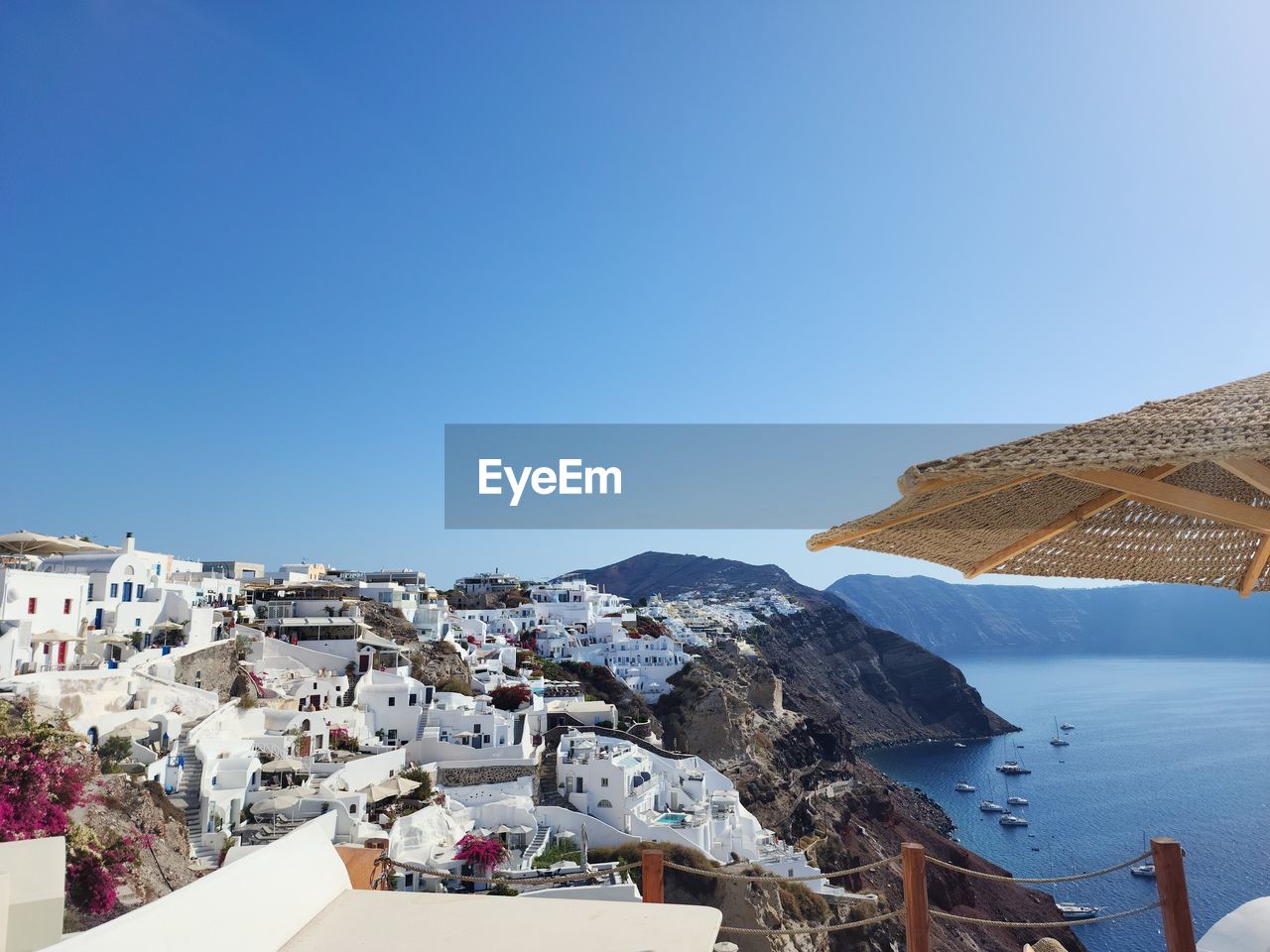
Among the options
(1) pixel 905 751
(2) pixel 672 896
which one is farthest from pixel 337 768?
(1) pixel 905 751

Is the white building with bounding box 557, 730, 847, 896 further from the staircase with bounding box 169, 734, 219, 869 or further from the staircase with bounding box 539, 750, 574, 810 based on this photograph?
the staircase with bounding box 169, 734, 219, 869

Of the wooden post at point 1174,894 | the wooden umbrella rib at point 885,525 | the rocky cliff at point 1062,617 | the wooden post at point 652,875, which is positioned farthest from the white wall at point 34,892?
the rocky cliff at point 1062,617

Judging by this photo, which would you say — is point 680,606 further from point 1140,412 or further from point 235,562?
point 1140,412

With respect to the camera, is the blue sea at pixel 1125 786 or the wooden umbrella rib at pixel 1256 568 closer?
the wooden umbrella rib at pixel 1256 568

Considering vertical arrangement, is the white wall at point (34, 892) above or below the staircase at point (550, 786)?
above

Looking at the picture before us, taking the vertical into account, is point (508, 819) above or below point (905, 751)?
above

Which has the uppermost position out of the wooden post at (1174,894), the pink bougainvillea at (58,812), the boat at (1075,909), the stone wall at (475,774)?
the wooden post at (1174,894)

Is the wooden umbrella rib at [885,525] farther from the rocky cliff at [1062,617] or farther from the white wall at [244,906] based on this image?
the rocky cliff at [1062,617]
